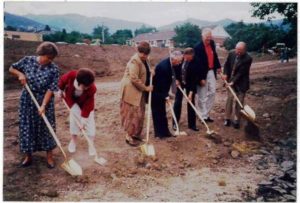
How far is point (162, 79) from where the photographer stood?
474 cm

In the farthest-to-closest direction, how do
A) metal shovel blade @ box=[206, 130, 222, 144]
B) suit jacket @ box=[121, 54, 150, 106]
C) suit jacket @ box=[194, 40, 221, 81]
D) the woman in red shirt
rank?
suit jacket @ box=[194, 40, 221, 81]
metal shovel blade @ box=[206, 130, 222, 144]
suit jacket @ box=[121, 54, 150, 106]
the woman in red shirt

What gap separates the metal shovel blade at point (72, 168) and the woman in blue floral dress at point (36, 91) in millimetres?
330

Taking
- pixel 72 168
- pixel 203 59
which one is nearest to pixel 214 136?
pixel 203 59

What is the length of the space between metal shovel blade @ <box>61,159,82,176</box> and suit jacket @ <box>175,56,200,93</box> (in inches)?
63.2

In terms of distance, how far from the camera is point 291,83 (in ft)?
15.8

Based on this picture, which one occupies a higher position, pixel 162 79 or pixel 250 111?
pixel 162 79

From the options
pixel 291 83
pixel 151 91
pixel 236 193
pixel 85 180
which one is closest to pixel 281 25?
pixel 291 83

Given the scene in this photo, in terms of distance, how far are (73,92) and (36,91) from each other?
385mm

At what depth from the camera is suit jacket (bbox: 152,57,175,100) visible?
4707 millimetres

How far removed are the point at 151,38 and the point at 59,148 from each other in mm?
1645

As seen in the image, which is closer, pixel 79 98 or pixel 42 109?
pixel 42 109

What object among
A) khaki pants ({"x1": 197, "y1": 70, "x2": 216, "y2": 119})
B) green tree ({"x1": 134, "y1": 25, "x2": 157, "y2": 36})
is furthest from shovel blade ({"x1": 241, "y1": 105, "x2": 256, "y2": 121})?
green tree ({"x1": 134, "y1": 25, "x2": 157, "y2": 36})

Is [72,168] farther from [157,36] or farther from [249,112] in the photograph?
[249,112]

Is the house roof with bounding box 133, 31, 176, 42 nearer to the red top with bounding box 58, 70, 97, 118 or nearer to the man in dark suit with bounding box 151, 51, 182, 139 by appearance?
the man in dark suit with bounding box 151, 51, 182, 139
